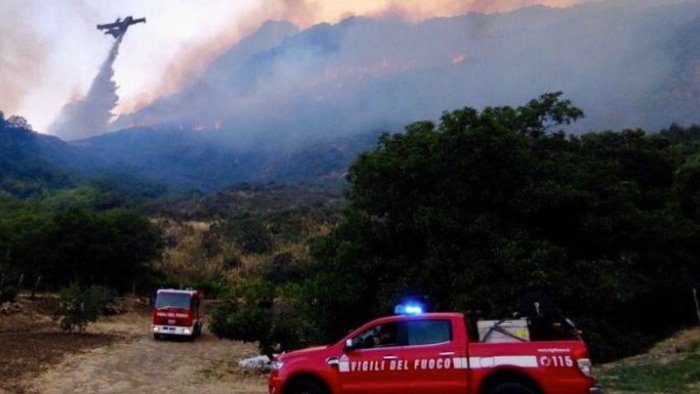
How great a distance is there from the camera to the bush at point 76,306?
27.4m

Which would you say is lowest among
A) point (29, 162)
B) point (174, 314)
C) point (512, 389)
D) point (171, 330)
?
point (512, 389)

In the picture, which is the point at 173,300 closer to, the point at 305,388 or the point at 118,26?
the point at 305,388

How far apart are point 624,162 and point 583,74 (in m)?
142

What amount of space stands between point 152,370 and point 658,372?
15114 mm

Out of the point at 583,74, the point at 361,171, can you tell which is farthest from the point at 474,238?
the point at 583,74

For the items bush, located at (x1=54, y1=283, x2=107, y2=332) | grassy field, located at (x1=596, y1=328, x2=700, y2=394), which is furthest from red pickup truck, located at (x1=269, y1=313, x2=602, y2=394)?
bush, located at (x1=54, y1=283, x2=107, y2=332)

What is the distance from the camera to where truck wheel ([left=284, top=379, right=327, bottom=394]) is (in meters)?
10.3

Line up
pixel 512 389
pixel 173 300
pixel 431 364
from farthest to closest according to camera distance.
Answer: pixel 173 300, pixel 431 364, pixel 512 389

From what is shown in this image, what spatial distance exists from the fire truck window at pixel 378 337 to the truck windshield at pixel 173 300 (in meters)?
21.8

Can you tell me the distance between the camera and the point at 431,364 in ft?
32.0

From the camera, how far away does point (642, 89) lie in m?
133

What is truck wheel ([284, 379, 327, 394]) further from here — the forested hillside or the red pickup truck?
the forested hillside

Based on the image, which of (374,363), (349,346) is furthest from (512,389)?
(349,346)

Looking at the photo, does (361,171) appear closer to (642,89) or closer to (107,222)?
(107,222)
